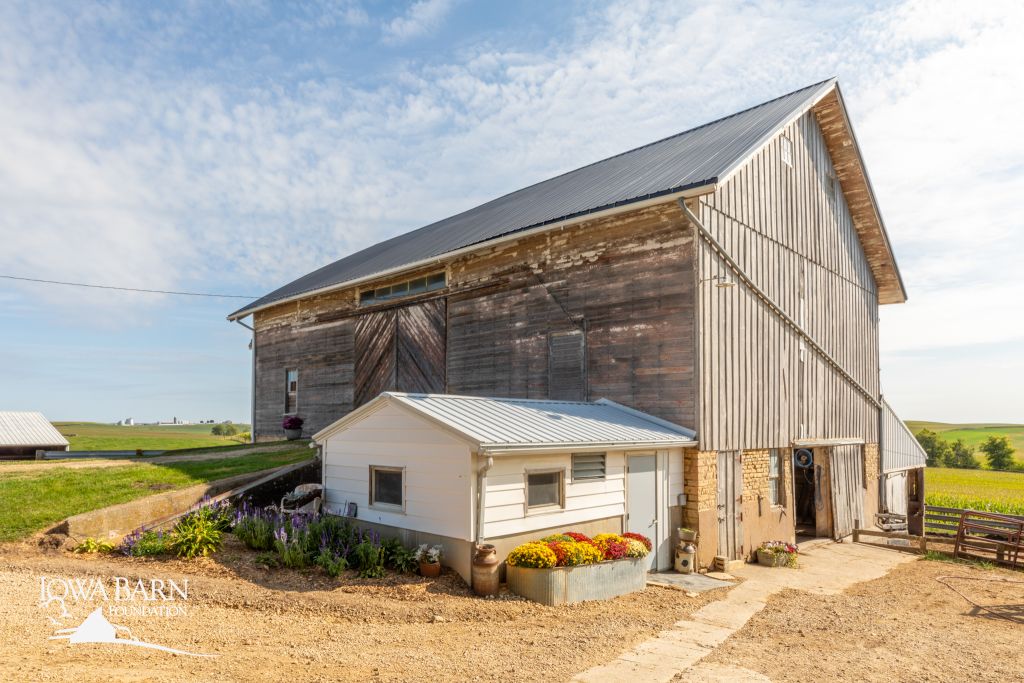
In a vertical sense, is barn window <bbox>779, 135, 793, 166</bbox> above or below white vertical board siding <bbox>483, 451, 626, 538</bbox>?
above

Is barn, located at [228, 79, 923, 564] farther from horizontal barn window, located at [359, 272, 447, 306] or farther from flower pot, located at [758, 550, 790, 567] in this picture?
flower pot, located at [758, 550, 790, 567]

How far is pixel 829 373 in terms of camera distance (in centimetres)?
1909

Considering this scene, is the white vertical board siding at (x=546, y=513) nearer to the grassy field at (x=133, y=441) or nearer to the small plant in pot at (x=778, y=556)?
the small plant in pot at (x=778, y=556)

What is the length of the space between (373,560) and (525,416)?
366 centimetres

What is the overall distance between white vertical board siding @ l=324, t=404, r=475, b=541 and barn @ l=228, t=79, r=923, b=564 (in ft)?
1.45

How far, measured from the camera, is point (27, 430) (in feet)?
80.4

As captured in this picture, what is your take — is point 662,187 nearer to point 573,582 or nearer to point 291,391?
point 573,582

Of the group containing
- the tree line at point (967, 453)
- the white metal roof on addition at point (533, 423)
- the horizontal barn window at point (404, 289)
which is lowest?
the tree line at point (967, 453)

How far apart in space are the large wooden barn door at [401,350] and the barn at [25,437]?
11.4 meters

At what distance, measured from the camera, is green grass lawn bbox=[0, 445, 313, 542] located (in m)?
12.6

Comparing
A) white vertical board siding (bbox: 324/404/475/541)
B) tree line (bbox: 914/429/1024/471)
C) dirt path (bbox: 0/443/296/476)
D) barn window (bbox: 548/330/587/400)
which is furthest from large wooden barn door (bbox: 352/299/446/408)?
tree line (bbox: 914/429/1024/471)

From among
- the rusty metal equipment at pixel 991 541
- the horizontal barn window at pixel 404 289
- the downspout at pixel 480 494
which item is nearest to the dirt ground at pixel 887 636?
the rusty metal equipment at pixel 991 541

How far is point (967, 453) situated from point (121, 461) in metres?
64.1

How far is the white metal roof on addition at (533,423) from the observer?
10.7m
